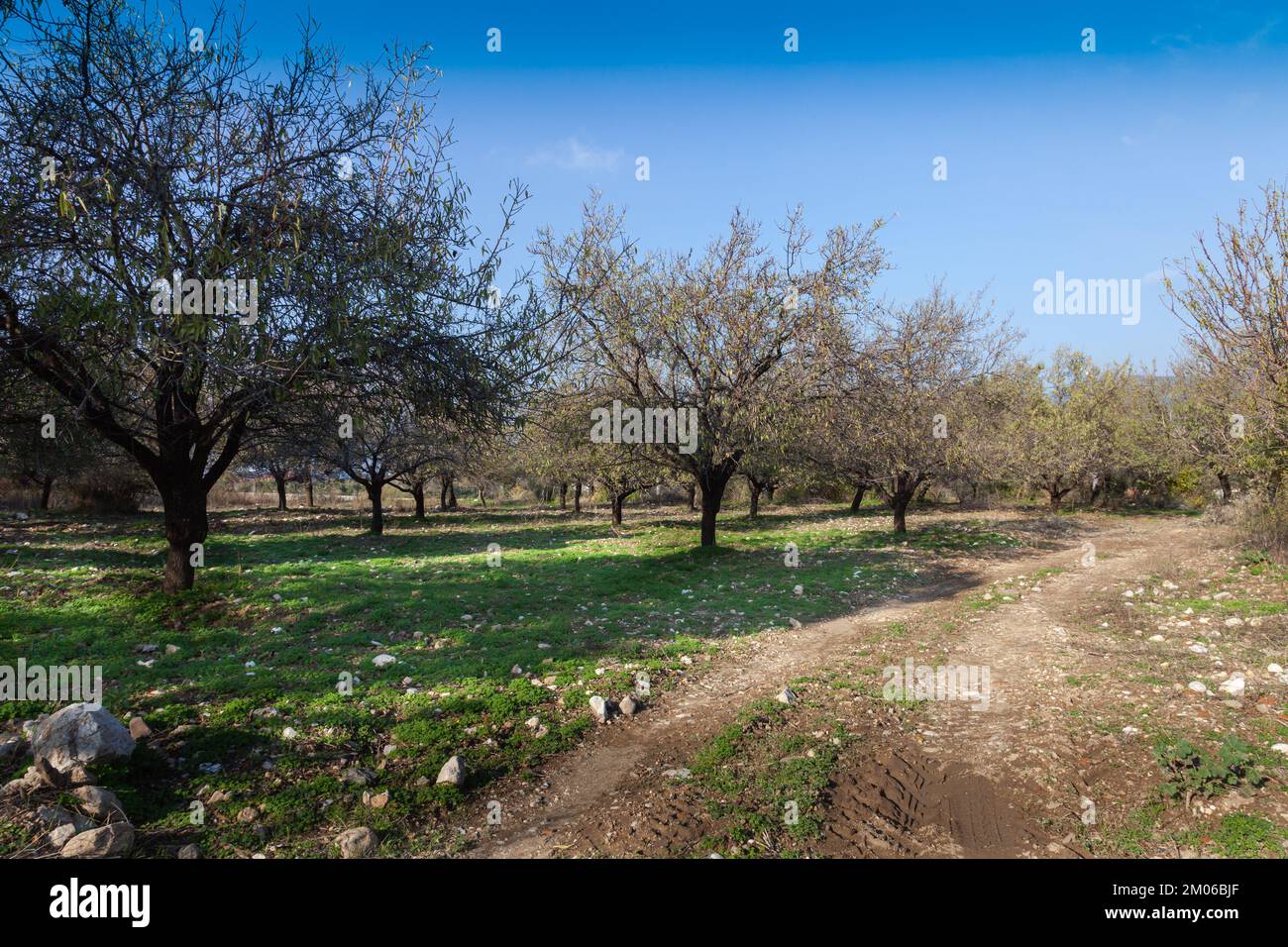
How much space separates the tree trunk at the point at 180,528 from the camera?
12305 mm

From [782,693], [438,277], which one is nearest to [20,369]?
[438,277]

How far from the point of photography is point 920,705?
762cm

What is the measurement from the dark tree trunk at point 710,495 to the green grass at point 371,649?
0.76 meters

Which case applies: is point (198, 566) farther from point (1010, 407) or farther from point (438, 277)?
point (1010, 407)

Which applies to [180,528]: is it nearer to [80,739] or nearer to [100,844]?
[80,739]

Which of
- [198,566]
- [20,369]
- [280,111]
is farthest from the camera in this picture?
[198,566]

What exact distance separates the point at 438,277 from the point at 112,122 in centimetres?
396

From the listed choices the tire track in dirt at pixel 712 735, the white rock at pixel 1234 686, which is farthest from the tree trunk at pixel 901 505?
the white rock at pixel 1234 686

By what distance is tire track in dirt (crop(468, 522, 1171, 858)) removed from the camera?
5031mm

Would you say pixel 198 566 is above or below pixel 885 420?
below

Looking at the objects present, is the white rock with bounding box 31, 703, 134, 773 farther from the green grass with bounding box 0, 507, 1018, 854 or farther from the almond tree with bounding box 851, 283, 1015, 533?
the almond tree with bounding box 851, 283, 1015, 533

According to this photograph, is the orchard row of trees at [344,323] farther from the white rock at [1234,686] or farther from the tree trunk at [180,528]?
the white rock at [1234,686]
